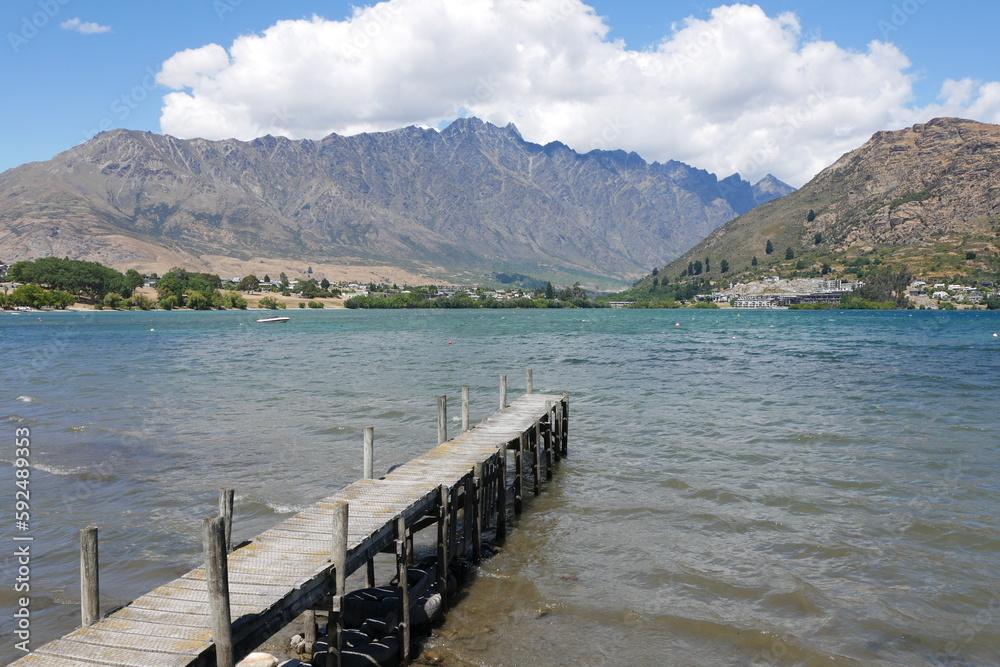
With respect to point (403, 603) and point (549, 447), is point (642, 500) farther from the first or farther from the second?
point (403, 603)

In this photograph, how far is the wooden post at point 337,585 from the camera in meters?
9.98

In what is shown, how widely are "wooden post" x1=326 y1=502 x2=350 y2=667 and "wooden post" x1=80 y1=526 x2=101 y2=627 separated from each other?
3149 millimetres

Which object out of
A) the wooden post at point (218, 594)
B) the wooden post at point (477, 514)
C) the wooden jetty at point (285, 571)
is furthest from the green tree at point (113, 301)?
the wooden post at point (218, 594)

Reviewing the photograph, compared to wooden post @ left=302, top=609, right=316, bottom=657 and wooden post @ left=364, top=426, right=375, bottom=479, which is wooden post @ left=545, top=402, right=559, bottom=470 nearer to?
wooden post @ left=364, top=426, right=375, bottom=479

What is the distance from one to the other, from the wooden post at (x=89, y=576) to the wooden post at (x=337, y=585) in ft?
10.3

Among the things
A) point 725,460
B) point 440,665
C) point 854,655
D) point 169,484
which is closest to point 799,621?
point 854,655

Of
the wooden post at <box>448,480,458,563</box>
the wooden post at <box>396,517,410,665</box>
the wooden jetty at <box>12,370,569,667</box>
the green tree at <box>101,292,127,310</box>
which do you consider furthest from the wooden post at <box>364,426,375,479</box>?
the green tree at <box>101,292,127,310</box>

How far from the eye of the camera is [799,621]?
40.0 ft

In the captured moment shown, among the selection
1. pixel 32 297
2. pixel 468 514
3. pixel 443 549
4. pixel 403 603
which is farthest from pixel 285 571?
pixel 32 297

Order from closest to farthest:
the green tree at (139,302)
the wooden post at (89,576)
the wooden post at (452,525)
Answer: the wooden post at (89,576), the wooden post at (452,525), the green tree at (139,302)

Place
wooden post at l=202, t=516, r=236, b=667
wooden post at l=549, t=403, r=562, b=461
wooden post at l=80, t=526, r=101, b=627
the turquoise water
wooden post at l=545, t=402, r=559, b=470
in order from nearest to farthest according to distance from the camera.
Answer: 1. wooden post at l=202, t=516, r=236, b=667
2. wooden post at l=80, t=526, r=101, b=627
3. the turquoise water
4. wooden post at l=545, t=402, r=559, b=470
5. wooden post at l=549, t=403, r=562, b=461

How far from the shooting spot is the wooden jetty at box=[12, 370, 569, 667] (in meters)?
7.82


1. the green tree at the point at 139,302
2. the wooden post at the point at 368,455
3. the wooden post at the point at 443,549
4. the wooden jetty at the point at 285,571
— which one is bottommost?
the wooden post at the point at 443,549

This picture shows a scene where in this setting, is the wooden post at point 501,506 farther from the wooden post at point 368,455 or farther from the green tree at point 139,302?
the green tree at point 139,302
